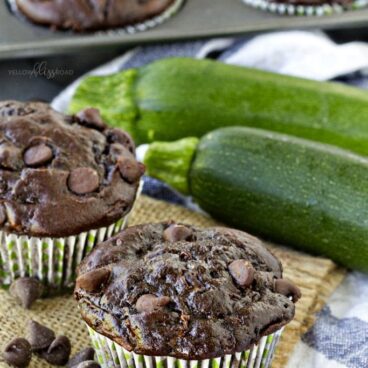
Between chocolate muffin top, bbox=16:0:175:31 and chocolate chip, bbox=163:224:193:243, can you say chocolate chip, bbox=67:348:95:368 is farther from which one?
chocolate muffin top, bbox=16:0:175:31

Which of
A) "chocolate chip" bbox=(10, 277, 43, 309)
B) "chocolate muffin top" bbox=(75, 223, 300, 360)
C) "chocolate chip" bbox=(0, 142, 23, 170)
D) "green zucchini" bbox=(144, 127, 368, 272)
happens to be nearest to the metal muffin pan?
"green zucchini" bbox=(144, 127, 368, 272)

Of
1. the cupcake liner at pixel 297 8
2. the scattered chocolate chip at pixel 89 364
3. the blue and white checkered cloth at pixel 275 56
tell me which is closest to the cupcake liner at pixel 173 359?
the scattered chocolate chip at pixel 89 364

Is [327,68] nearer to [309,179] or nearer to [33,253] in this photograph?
[309,179]

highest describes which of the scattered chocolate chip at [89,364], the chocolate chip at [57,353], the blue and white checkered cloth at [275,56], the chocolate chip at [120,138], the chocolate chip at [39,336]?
the chocolate chip at [120,138]

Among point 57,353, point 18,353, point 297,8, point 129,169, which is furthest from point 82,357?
point 297,8

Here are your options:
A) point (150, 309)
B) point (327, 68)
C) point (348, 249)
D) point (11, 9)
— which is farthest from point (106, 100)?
point (150, 309)

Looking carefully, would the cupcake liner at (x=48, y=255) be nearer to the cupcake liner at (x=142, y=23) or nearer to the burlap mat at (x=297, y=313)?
the burlap mat at (x=297, y=313)

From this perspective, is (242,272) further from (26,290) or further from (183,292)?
(26,290)
